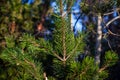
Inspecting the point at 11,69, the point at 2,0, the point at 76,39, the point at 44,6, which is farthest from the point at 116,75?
the point at 44,6

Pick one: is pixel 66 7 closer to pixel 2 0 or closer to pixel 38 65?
pixel 38 65

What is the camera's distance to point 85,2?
15.0 ft

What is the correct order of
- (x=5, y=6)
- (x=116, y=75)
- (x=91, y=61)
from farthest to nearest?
1. (x=5, y=6)
2. (x=116, y=75)
3. (x=91, y=61)

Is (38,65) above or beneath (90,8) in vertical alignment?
beneath

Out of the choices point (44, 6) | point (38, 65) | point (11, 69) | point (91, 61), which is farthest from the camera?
point (44, 6)

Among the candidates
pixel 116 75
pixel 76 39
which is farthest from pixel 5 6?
pixel 76 39

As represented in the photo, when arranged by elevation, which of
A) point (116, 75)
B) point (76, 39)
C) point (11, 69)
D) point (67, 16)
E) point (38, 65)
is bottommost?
point (116, 75)

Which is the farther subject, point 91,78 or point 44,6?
point 44,6

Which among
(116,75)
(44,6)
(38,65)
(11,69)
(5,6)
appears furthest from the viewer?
→ (44,6)

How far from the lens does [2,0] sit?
41.9ft

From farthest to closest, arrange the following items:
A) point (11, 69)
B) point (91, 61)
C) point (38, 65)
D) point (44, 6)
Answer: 1. point (44, 6)
2. point (11, 69)
3. point (38, 65)
4. point (91, 61)

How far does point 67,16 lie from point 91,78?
640mm

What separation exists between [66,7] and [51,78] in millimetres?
690

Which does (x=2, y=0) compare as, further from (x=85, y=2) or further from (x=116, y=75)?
(x=85, y=2)
